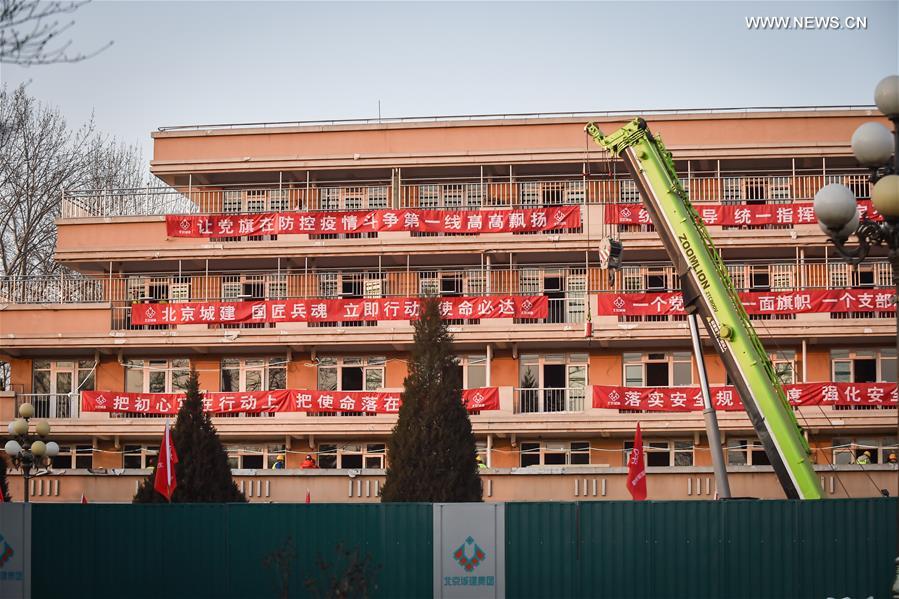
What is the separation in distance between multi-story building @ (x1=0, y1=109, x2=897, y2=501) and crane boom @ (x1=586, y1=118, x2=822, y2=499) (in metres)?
14.5

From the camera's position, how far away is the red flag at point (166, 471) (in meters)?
27.8

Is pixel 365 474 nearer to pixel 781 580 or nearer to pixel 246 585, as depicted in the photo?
pixel 246 585

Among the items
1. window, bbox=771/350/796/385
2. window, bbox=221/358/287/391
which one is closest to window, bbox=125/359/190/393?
window, bbox=221/358/287/391

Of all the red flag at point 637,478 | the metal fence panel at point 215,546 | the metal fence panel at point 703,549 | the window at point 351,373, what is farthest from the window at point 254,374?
the metal fence panel at point 703,549

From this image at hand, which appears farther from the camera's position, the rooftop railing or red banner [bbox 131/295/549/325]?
the rooftop railing

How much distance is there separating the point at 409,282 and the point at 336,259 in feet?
9.30

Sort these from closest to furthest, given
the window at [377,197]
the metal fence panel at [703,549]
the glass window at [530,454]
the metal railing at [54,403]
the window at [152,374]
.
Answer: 1. the metal fence panel at [703,549]
2. the glass window at [530,454]
3. the metal railing at [54,403]
4. the window at [152,374]
5. the window at [377,197]

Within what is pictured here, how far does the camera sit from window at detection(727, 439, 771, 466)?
45.9 m

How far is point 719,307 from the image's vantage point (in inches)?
1147

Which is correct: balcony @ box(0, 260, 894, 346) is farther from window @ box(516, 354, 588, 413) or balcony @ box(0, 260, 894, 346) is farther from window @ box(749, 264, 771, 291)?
window @ box(516, 354, 588, 413)

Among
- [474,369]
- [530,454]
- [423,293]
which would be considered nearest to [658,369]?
[530,454]

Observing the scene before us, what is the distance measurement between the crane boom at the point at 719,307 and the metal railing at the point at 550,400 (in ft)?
53.6

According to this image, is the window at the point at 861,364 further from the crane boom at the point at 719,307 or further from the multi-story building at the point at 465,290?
the crane boom at the point at 719,307

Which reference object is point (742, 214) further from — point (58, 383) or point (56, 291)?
point (56, 291)
